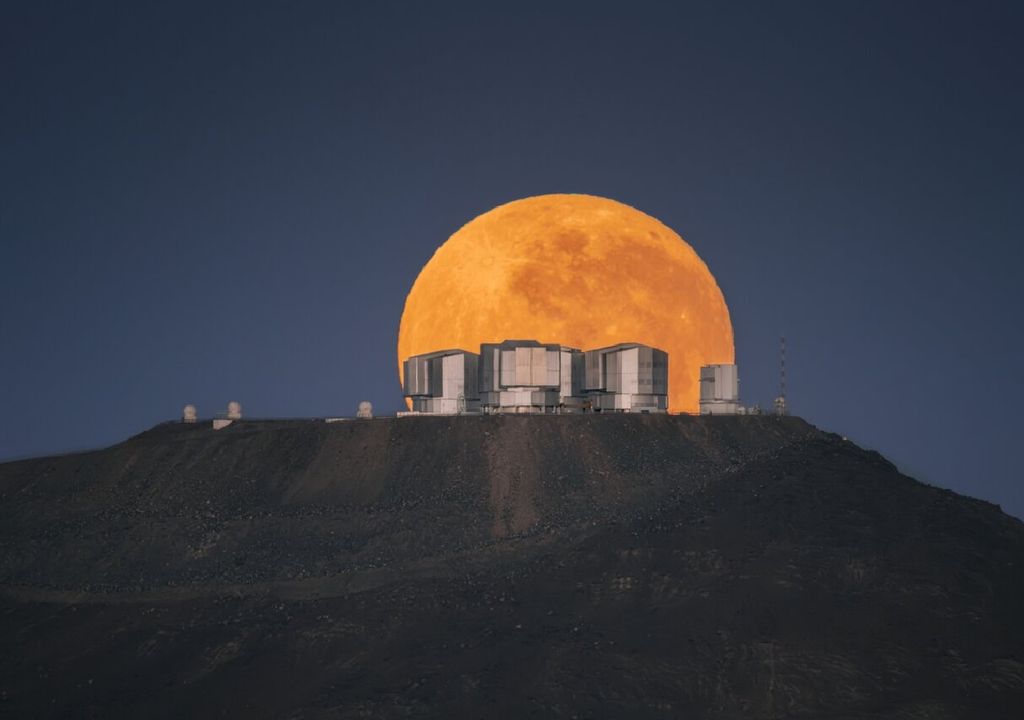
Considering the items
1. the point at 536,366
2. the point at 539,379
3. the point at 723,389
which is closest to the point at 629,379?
the point at 539,379

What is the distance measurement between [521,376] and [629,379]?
6.13 meters

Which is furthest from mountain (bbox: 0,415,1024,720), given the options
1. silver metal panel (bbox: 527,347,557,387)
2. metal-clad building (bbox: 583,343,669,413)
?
silver metal panel (bbox: 527,347,557,387)

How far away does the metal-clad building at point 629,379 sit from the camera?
53938mm

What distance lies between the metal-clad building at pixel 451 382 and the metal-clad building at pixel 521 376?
145 cm

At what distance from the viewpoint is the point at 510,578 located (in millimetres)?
36938

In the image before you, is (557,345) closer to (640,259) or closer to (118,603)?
(640,259)

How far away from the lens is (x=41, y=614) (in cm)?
4044

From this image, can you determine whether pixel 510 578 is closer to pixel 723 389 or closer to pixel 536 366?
pixel 536 366

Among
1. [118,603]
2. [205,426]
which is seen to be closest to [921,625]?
[118,603]

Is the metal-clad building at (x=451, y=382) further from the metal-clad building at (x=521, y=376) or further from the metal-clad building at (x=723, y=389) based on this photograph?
the metal-clad building at (x=723, y=389)

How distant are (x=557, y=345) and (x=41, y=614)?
2768 centimetres

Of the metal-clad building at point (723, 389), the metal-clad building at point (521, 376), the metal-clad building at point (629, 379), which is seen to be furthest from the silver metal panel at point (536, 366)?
the metal-clad building at point (723, 389)

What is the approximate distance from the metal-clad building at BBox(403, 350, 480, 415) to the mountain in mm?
5136

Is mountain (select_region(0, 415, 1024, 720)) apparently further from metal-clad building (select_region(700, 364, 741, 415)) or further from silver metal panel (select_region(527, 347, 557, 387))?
metal-clad building (select_region(700, 364, 741, 415))
